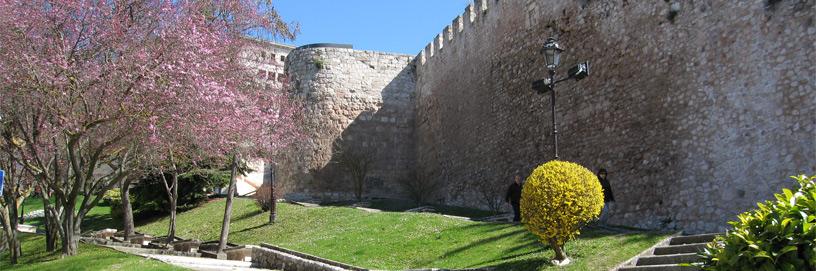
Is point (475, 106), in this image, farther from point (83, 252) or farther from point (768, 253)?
point (768, 253)

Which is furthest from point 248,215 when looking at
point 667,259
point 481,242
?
point 667,259

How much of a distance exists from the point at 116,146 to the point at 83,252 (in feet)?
6.20

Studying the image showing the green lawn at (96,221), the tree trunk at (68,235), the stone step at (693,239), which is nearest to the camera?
the stone step at (693,239)

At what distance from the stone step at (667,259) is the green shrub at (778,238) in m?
3.79

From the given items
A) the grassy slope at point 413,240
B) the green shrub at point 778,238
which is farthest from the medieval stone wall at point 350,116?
the green shrub at point 778,238

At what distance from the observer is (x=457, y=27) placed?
22531 mm

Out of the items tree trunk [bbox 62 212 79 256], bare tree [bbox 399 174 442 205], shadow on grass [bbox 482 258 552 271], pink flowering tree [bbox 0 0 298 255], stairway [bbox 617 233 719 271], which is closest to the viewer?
stairway [bbox 617 233 719 271]

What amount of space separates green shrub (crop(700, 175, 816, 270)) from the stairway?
358cm

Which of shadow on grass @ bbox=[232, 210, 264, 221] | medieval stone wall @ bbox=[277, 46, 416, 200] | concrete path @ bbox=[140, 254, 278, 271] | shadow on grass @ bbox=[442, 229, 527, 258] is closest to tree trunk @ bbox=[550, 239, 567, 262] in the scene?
shadow on grass @ bbox=[442, 229, 527, 258]

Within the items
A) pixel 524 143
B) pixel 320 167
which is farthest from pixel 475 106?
pixel 320 167

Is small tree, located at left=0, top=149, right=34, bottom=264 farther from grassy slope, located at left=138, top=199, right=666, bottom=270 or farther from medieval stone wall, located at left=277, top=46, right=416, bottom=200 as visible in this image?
medieval stone wall, located at left=277, top=46, right=416, bottom=200

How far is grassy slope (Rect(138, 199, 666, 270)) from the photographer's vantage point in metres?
8.87

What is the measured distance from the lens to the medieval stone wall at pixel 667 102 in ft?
32.9

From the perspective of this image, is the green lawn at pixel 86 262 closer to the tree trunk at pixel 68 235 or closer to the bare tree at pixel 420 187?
the tree trunk at pixel 68 235
